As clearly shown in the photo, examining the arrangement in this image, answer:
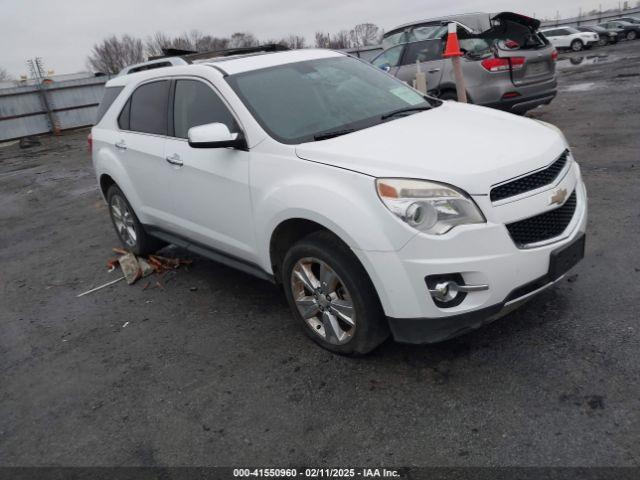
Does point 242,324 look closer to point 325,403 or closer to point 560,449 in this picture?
point 325,403

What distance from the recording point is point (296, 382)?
10.6 ft

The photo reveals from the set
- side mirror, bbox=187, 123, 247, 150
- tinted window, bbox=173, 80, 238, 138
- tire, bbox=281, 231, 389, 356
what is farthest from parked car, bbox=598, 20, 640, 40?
tire, bbox=281, 231, 389, 356

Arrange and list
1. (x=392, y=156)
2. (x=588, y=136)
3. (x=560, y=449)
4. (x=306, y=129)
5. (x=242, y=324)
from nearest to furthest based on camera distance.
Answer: (x=560, y=449), (x=392, y=156), (x=306, y=129), (x=242, y=324), (x=588, y=136)

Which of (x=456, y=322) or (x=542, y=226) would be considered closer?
(x=456, y=322)

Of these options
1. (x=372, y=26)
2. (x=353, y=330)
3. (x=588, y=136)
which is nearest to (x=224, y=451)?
(x=353, y=330)

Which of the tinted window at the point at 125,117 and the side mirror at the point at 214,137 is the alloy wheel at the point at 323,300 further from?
the tinted window at the point at 125,117

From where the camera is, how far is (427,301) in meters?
2.80

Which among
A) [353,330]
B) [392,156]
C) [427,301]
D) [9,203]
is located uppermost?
[392,156]

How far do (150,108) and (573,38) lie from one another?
117 ft

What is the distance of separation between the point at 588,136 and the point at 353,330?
7.05 meters

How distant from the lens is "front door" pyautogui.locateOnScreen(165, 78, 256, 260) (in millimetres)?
3699

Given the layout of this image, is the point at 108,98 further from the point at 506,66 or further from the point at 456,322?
the point at 506,66

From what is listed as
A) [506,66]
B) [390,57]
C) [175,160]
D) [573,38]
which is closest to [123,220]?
[175,160]

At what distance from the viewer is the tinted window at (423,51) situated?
9.06 m
